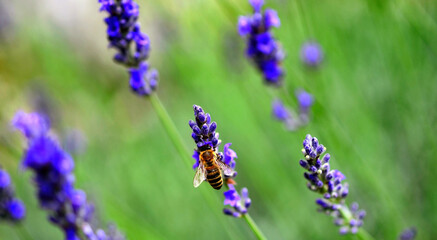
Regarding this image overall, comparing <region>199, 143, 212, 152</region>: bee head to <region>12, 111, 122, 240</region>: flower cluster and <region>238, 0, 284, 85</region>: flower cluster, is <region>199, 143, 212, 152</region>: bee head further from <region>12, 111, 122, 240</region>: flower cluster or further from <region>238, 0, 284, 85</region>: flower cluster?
<region>238, 0, 284, 85</region>: flower cluster

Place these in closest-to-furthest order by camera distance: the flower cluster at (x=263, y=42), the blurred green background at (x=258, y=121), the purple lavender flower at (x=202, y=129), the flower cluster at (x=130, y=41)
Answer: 1. the purple lavender flower at (x=202, y=129)
2. the flower cluster at (x=130, y=41)
3. the flower cluster at (x=263, y=42)
4. the blurred green background at (x=258, y=121)

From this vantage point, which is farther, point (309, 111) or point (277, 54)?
point (309, 111)

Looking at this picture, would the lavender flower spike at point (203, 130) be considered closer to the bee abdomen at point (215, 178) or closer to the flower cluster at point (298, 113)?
the bee abdomen at point (215, 178)

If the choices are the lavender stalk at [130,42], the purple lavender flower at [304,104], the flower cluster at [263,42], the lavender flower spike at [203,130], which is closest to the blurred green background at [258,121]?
the purple lavender flower at [304,104]

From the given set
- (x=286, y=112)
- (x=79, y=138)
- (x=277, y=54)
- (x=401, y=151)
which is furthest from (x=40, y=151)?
(x=401, y=151)

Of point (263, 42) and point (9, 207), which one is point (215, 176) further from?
point (9, 207)

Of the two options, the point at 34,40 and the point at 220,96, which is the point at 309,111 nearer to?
the point at 220,96

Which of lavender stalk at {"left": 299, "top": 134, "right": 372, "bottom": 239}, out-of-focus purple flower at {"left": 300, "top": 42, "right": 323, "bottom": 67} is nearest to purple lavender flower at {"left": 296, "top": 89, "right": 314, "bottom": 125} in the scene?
out-of-focus purple flower at {"left": 300, "top": 42, "right": 323, "bottom": 67}
